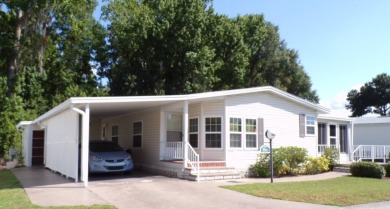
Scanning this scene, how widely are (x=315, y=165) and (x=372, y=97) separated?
165 ft

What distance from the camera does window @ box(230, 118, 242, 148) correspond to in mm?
17016

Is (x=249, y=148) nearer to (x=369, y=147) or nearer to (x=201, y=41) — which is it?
(x=369, y=147)

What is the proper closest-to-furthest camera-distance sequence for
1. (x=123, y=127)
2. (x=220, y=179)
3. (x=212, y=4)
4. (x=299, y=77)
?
(x=220, y=179) → (x=123, y=127) → (x=212, y=4) → (x=299, y=77)

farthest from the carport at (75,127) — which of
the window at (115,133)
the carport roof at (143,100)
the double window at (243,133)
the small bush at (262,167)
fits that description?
the small bush at (262,167)

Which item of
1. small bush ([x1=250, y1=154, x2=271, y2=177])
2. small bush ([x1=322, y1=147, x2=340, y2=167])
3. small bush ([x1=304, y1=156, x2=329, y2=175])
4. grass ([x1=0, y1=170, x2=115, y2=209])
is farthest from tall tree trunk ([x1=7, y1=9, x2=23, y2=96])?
small bush ([x1=322, y1=147, x2=340, y2=167])

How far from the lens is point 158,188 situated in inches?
504

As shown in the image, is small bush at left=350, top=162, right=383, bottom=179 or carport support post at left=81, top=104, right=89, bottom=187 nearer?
carport support post at left=81, top=104, right=89, bottom=187

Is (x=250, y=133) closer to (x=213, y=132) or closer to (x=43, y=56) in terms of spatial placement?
(x=213, y=132)

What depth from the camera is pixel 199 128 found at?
57.4 ft

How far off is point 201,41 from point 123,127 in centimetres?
1181

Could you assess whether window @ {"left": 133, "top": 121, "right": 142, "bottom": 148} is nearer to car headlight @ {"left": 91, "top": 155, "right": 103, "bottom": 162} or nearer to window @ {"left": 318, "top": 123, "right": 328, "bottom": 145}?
car headlight @ {"left": 91, "top": 155, "right": 103, "bottom": 162}

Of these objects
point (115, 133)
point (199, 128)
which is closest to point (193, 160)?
point (199, 128)

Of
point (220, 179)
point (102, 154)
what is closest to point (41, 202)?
point (102, 154)

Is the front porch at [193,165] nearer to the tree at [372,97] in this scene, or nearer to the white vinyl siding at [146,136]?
the white vinyl siding at [146,136]
